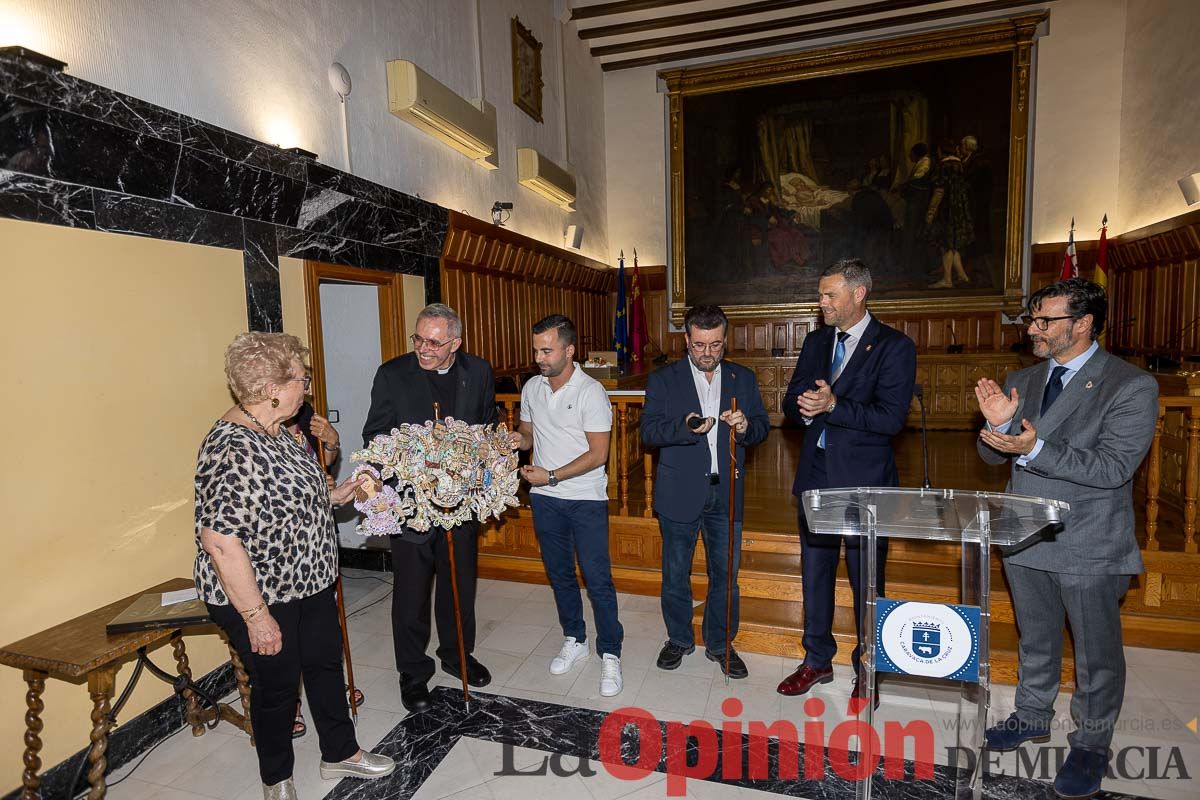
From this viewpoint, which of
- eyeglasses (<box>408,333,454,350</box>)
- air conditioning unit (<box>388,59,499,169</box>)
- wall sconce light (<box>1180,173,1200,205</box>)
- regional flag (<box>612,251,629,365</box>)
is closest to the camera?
eyeglasses (<box>408,333,454,350</box>)

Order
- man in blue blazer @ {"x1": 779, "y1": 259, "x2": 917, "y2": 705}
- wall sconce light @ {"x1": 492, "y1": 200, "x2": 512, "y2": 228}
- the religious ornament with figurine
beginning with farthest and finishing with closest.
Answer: wall sconce light @ {"x1": 492, "y1": 200, "x2": 512, "y2": 228}
man in blue blazer @ {"x1": 779, "y1": 259, "x2": 917, "y2": 705}
the religious ornament with figurine

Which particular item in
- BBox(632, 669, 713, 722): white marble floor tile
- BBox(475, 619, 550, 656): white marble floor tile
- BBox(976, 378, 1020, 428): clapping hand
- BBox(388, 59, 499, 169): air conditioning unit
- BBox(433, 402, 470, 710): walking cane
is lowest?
BBox(475, 619, 550, 656): white marble floor tile

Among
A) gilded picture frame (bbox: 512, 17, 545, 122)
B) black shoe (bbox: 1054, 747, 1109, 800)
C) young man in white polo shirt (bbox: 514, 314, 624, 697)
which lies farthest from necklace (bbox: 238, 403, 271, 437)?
gilded picture frame (bbox: 512, 17, 545, 122)

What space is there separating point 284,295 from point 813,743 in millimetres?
3472

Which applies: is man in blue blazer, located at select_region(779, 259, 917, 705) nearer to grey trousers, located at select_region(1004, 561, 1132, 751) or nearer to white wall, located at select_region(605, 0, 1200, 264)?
grey trousers, located at select_region(1004, 561, 1132, 751)

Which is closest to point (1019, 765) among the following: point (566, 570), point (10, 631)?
point (566, 570)

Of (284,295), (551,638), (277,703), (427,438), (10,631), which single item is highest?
(284,295)

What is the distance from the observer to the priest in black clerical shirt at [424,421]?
2762 mm

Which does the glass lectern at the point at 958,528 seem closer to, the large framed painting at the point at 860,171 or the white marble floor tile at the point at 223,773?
the white marble floor tile at the point at 223,773

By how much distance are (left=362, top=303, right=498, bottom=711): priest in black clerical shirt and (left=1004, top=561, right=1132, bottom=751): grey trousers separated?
7.56 ft

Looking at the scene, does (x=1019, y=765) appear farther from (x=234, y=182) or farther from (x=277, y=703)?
(x=234, y=182)

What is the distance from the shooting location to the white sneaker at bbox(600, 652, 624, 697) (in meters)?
2.93

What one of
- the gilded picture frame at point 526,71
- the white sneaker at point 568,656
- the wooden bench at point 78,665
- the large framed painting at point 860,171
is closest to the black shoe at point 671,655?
the white sneaker at point 568,656

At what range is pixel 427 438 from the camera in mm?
2381
